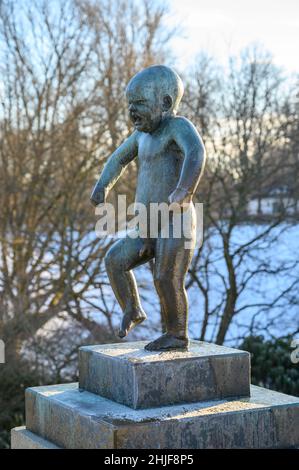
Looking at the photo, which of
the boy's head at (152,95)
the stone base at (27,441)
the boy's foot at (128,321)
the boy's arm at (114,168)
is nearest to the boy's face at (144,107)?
the boy's head at (152,95)

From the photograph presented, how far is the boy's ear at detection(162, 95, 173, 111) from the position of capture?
13.2 feet

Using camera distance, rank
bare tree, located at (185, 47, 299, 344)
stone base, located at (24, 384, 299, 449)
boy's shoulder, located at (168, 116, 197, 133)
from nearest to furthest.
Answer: stone base, located at (24, 384, 299, 449) → boy's shoulder, located at (168, 116, 197, 133) → bare tree, located at (185, 47, 299, 344)

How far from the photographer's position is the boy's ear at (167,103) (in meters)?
4.03

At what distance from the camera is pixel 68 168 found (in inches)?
521

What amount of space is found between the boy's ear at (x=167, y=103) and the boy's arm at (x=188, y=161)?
5.6 inches

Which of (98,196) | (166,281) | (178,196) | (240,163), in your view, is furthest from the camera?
(240,163)

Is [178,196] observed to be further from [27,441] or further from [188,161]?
[27,441]

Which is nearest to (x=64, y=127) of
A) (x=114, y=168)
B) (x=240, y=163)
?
(x=240, y=163)

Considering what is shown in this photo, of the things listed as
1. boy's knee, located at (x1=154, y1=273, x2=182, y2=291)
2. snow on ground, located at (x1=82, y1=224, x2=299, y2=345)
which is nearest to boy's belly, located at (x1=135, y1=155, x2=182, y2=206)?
boy's knee, located at (x1=154, y1=273, x2=182, y2=291)

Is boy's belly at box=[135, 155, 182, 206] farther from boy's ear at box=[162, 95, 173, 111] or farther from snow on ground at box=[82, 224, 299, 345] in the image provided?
snow on ground at box=[82, 224, 299, 345]

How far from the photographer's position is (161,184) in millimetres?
4023

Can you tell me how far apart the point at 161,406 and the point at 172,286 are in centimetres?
62

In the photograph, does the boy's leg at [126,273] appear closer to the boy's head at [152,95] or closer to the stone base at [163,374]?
the stone base at [163,374]
